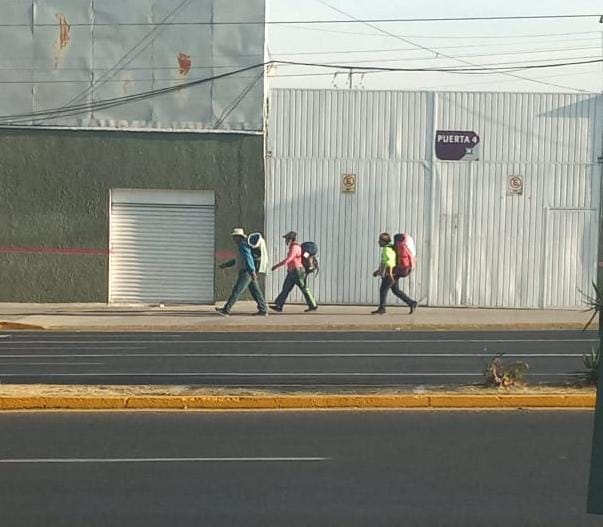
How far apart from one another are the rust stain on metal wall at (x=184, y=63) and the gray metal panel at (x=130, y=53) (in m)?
0.02

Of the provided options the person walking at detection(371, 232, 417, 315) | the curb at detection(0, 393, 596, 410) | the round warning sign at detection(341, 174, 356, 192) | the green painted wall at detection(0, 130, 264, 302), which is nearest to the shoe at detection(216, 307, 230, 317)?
the green painted wall at detection(0, 130, 264, 302)

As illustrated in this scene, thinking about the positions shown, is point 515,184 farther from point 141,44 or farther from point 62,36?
point 62,36

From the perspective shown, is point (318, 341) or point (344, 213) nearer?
point (318, 341)

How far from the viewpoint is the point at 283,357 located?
1562 cm

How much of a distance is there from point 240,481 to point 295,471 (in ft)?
1.61

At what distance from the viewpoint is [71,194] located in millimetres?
25203

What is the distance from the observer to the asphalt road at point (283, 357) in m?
13.0

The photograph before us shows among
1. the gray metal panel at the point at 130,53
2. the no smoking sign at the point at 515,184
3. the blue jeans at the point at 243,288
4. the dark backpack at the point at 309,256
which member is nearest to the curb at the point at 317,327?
the blue jeans at the point at 243,288

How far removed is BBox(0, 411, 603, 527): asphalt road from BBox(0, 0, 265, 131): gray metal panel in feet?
50.5

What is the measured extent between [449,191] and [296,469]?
17.8 meters

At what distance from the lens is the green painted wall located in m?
25.1

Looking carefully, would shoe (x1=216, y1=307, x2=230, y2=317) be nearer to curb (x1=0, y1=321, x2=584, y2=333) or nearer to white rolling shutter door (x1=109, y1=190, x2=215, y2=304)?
curb (x1=0, y1=321, x2=584, y2=333)

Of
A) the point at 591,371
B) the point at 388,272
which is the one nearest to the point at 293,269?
the point at 388,272

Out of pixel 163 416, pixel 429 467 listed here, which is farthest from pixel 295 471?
pixel 163 416
